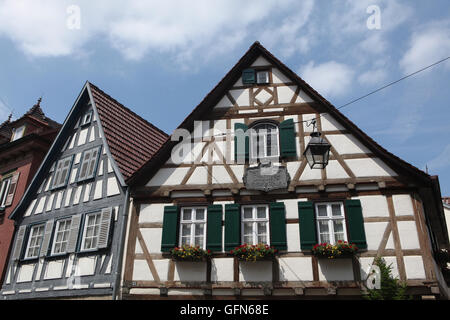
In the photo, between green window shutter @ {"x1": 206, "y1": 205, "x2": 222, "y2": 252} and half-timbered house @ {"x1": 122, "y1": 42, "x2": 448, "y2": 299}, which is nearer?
half-timbered house @ {"x1": 122, "y1": 42, "x2": 448, "y2": 299}

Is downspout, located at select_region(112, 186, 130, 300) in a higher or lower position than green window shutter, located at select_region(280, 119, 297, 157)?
lower

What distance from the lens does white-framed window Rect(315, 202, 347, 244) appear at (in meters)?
10.5

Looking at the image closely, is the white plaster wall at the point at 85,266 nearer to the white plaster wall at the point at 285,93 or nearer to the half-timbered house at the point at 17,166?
the half-timbered house at the point at 17,166

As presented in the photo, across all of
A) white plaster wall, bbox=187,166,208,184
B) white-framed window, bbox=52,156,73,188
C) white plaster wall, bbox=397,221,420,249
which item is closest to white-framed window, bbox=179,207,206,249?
white plaster wall, bbox=187,166,208,184

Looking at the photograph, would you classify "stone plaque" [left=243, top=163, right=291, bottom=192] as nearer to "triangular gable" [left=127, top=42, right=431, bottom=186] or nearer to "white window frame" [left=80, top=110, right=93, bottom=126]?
"triangular gable" [left=127, top=42, right=431, bottom=186]

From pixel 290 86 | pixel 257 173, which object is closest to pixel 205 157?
pixel 257 173

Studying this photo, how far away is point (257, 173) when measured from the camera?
37.8 ft

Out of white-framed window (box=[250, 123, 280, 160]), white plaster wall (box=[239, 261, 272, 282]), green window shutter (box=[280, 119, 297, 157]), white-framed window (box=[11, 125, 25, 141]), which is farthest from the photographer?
white-framed window (box=[11, 125, 25, 141])

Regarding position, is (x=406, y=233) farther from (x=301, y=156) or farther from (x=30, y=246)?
(x=30, y=246)

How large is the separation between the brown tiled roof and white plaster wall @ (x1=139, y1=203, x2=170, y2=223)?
1.53 meters

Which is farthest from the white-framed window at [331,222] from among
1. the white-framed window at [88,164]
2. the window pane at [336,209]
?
the white-framed window at [88,164]

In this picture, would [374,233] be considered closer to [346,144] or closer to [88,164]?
[346,144]

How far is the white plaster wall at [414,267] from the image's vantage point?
9.73m
